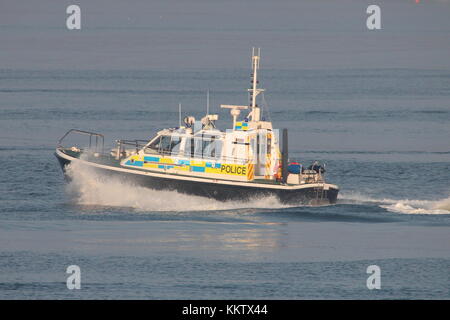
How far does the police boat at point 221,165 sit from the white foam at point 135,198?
22cm

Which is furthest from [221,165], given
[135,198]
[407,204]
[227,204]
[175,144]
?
[407,204]

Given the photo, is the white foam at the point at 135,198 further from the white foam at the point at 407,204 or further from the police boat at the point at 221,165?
the white foam at the point at 407,204

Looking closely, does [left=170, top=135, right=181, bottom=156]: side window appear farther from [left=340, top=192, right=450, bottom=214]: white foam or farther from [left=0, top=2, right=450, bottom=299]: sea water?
[left=340, top=192, right=450, bottom=214]: white foam

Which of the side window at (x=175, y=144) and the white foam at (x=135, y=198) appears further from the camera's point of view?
the side window at (x=175, y=144)

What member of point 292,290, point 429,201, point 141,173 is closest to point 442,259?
point 292,290

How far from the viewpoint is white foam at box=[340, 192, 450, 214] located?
42125mm

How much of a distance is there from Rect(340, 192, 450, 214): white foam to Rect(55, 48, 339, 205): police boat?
2258 millimetres

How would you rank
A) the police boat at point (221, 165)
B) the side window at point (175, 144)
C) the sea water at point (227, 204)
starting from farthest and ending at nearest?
the side window at point (175, 144) → the police boat at point (221, 165) → the sea water at point (227, 204)

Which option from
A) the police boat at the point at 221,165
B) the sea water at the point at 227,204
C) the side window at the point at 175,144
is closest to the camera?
the sea water at the point at 227,204

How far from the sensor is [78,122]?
67.9m

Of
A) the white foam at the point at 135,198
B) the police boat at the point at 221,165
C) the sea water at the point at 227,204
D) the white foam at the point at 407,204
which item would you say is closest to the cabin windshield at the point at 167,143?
the police boat at the point at 221,165

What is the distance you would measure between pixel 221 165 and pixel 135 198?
3.59m

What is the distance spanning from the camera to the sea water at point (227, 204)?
32625 millimetres

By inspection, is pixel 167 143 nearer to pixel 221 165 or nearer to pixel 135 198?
pixel 221 165
